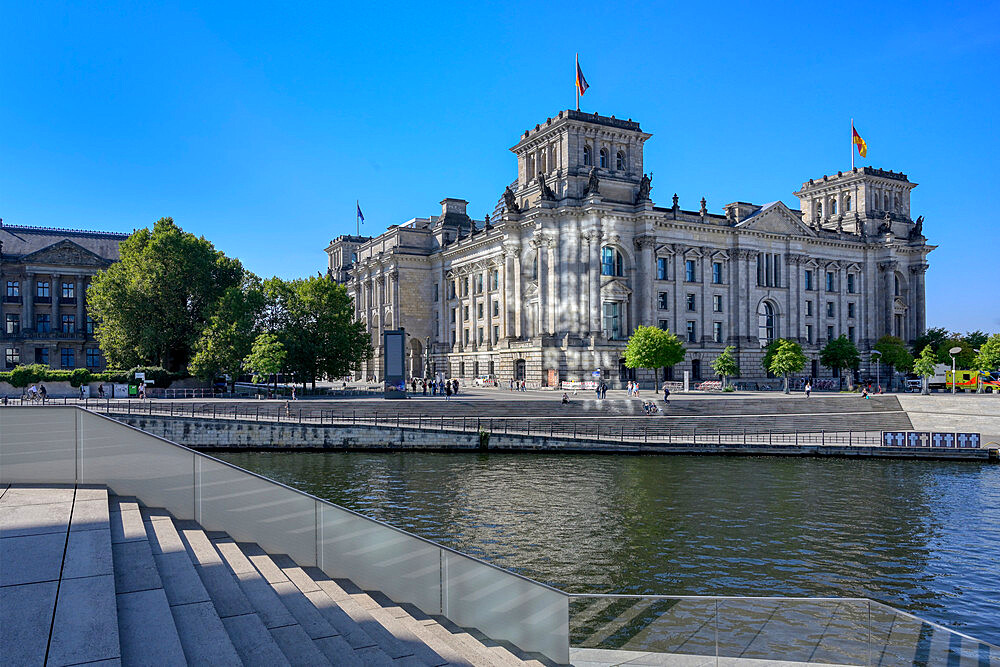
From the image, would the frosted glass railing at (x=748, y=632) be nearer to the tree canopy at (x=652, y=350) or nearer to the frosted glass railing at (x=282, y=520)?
the frosted glass railing at (x=282, y=520)

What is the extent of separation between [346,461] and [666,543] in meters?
21.8

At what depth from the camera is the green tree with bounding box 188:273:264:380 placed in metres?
57.5

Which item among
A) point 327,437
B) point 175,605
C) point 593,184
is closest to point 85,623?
point 175,605

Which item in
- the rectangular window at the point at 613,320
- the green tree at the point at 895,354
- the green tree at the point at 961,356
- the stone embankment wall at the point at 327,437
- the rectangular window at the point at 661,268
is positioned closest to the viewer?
the stone embankment wall at the point at 327,437

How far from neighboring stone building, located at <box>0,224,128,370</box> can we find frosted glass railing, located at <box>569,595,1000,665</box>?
90.2 meters

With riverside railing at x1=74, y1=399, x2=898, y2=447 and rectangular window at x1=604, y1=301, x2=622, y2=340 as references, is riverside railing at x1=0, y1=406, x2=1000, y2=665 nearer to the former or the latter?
riverside railing at x1=74, y1=399, x2=898, y2=447

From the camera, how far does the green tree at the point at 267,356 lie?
5588 cm

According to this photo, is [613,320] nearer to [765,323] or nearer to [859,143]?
[765,323]

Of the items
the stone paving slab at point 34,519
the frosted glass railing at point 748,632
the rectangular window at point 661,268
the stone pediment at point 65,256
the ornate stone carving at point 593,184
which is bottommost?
the frosted glass railing at point 748,632

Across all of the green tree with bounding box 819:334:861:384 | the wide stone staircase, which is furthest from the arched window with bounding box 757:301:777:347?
the wide stone staircase

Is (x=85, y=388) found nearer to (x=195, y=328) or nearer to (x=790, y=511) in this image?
(x=195, y=328)

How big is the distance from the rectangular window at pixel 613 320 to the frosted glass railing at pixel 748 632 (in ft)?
211

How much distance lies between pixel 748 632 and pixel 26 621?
735 cm

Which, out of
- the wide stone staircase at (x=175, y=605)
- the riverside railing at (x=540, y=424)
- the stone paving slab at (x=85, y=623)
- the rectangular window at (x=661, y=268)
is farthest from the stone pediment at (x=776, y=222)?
the stone paving slab at (x=85, y=623)
